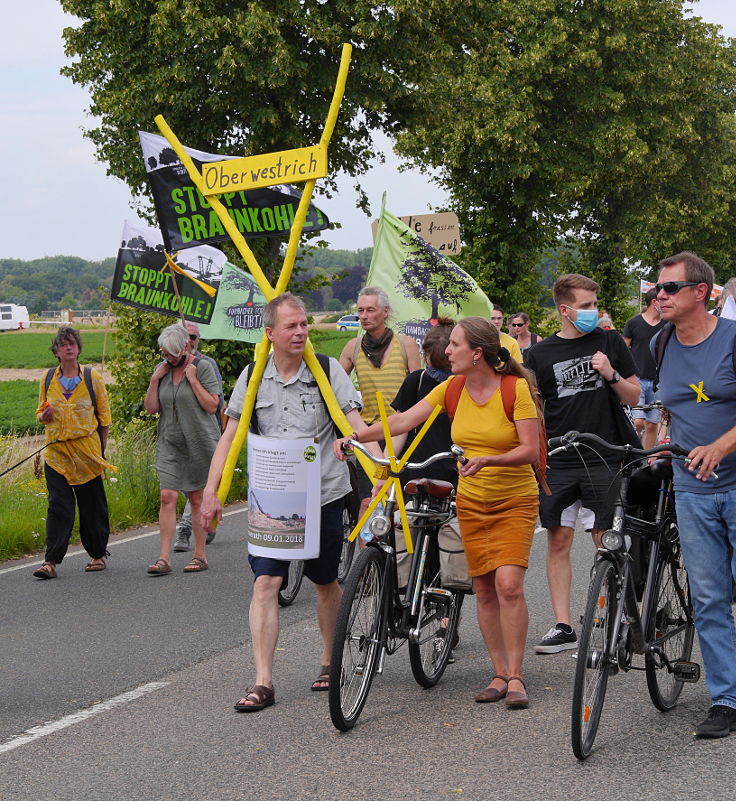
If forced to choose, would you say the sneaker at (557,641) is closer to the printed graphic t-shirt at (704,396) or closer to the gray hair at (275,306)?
the printed graphic t-shirt at (704,396)

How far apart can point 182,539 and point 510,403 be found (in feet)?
19.9

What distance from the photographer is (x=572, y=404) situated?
716 centimetres

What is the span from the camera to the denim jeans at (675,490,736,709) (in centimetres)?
538

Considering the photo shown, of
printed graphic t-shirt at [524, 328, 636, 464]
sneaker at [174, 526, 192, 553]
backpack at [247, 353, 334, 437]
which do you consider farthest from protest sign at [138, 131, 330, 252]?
backpack at [247, 353, 334, 437]

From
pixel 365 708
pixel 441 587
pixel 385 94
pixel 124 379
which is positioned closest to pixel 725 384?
pixel 441 587

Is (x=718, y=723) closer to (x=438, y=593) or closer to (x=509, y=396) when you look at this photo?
(x=438, y=593)

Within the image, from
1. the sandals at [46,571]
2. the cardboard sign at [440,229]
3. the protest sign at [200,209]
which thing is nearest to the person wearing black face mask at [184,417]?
the sandals at [46,571]

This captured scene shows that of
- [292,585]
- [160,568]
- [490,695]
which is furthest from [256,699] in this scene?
[160,568]

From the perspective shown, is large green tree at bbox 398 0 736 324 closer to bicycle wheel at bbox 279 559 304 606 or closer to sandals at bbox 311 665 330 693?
bicycle wheel at bbox 279 559 304 606

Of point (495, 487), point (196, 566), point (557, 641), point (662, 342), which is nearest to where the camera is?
point (662, 342)

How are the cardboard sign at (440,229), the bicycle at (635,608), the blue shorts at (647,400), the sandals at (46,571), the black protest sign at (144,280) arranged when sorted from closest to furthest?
the bicycle at (635,608), the sandals at (46,571), the black protest sign at (144,280), the blue shorts at (647,400), the cardboard sign at (440,229)

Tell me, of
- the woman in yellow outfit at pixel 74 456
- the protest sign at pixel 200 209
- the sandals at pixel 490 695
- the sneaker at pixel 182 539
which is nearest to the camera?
the sandals at pixel 490 695

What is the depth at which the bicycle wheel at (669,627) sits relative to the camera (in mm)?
5633

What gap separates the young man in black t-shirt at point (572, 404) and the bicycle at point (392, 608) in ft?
2.84
